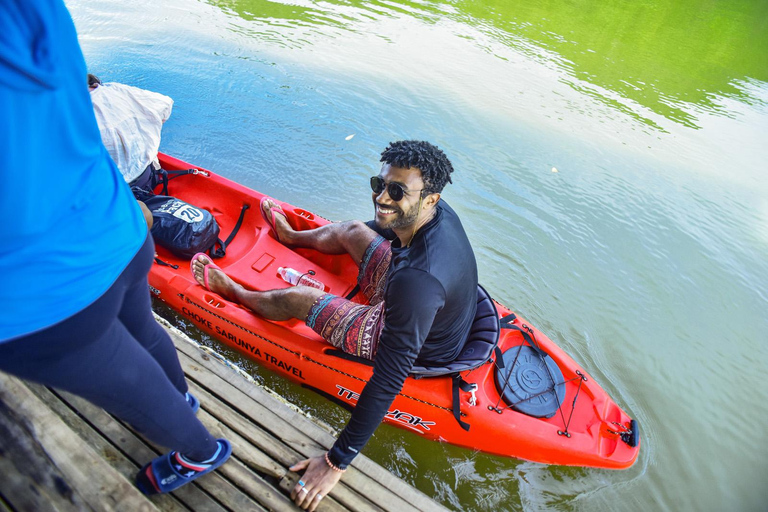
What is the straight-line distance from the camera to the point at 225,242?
12.4ft

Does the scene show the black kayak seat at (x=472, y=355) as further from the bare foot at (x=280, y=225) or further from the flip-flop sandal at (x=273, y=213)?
the flip-flop sandal at (x=273, y=213)

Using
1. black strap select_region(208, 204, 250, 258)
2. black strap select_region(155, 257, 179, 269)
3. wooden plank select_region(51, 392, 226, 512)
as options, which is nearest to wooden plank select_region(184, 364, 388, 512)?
wooden plank select_region(51, 392, 226, 512)

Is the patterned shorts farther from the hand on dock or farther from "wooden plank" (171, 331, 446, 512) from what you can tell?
the hand on dock

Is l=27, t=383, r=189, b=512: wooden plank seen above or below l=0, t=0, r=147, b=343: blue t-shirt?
below

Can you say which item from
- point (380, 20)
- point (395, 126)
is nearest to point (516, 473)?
point (395, 126)

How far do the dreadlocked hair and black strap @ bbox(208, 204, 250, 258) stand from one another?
2072mm

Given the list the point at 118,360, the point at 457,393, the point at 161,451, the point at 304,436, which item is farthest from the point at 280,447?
the point at 457,393

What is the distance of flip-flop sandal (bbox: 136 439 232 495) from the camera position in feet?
5.15

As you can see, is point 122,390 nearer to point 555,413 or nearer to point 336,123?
point 555,413

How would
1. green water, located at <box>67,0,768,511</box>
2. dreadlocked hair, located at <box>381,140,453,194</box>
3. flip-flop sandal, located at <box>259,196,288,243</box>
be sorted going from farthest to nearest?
flip-flop sandal, located at <box>259,196,288,243</box>, green water, located at <box>67,0,768,511</box>, dreadlocked hair, located at <box>381,140,453,194</box>

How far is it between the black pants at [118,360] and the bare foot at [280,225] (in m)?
2.30

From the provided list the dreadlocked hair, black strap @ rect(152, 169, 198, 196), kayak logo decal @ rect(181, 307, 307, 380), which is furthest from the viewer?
black strap @ rect(152, 169, 198, 196)

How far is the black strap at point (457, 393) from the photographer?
8.78 ft

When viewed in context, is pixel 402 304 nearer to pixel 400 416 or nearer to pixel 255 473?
pixel 255 473
